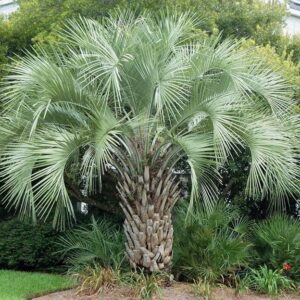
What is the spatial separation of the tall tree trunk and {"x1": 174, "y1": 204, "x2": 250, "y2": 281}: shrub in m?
0.61

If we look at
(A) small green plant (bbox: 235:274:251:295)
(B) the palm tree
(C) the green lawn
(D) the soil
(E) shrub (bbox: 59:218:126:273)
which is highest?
(B) the palm tree

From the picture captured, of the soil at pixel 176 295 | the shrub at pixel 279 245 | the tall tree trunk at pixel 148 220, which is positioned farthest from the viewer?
the shrub at pixel 279 245

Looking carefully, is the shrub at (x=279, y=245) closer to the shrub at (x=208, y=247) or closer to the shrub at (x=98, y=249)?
the shrub at (x=208, y=247)

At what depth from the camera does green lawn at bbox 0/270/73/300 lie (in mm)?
8641

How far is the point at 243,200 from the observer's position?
11.0 meters

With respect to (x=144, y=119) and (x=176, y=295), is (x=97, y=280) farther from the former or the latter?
(x=144, y=119)

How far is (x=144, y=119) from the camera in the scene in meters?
7.79

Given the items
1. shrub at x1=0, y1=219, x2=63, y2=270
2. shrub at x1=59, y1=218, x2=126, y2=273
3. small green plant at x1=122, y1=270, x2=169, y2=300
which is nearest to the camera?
small green plant at x1=122, y1=270, x2=169, y2=300

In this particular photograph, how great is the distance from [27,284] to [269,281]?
412cm

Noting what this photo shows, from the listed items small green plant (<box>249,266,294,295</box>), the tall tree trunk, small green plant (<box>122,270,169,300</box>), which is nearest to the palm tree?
the tall tree trunk

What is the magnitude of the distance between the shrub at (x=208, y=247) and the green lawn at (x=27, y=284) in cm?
197

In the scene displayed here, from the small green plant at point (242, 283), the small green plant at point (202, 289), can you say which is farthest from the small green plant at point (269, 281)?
the small green plant at point (202, 289)

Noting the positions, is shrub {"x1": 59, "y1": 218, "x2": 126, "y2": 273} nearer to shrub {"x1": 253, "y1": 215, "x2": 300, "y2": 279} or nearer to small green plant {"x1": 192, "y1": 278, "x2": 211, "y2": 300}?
small green plant {"x1": 192, "y1": 278, "x2": 211, "y2": 300}

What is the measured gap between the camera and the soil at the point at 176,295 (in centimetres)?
781
